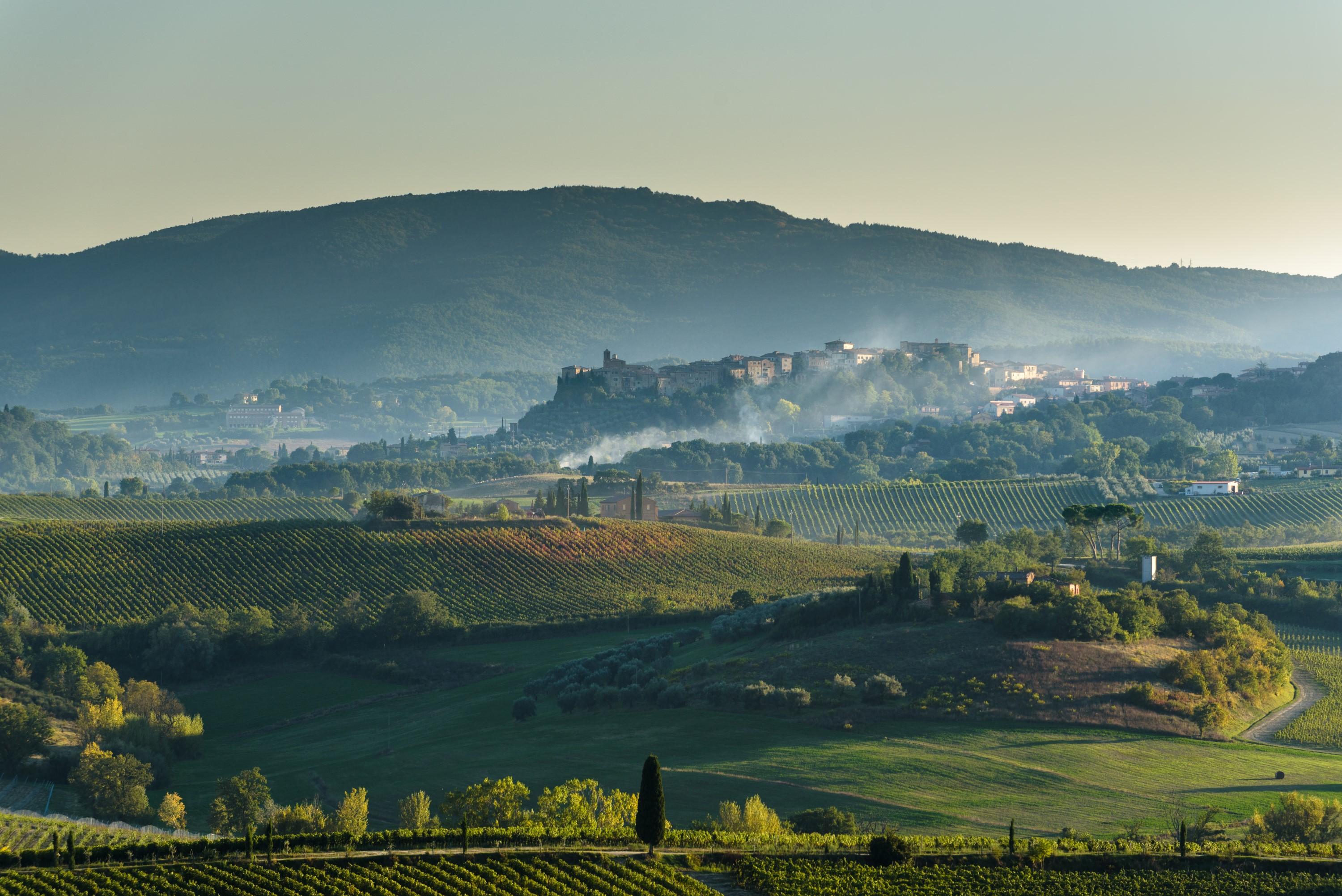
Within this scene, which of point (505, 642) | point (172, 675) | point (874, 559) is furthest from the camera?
point (874, 559)

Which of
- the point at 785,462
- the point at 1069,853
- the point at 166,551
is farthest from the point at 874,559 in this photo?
the point at 785,462

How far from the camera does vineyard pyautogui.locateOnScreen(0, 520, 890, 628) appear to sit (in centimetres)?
9219

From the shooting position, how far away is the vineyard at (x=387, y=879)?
4066 centimetres

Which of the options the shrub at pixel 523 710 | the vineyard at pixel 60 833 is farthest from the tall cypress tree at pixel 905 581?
the vineyard at pixel 60 833

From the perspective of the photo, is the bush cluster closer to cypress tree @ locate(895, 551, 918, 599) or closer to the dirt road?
cypress tree @ locate(895, 551, 918, 599)

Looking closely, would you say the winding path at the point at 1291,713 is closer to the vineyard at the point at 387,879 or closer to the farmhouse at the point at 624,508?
the vineyard at the point at 387,879

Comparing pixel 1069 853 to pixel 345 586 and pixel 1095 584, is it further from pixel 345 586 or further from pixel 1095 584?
pixel 345 586

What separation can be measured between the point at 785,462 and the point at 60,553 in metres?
112

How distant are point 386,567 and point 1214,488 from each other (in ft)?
263

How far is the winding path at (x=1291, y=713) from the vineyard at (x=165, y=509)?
7710 centimetres

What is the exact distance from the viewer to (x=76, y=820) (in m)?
51.2

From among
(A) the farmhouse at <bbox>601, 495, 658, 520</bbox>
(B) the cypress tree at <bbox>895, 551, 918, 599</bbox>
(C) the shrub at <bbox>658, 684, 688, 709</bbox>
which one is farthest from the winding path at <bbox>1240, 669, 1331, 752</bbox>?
(A) the farmhouse at <bbox>601, 495, 658, 520</bbox>

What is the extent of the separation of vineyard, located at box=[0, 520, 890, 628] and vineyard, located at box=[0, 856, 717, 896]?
47.5 meters

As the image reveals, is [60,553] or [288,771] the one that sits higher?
[60,553]
